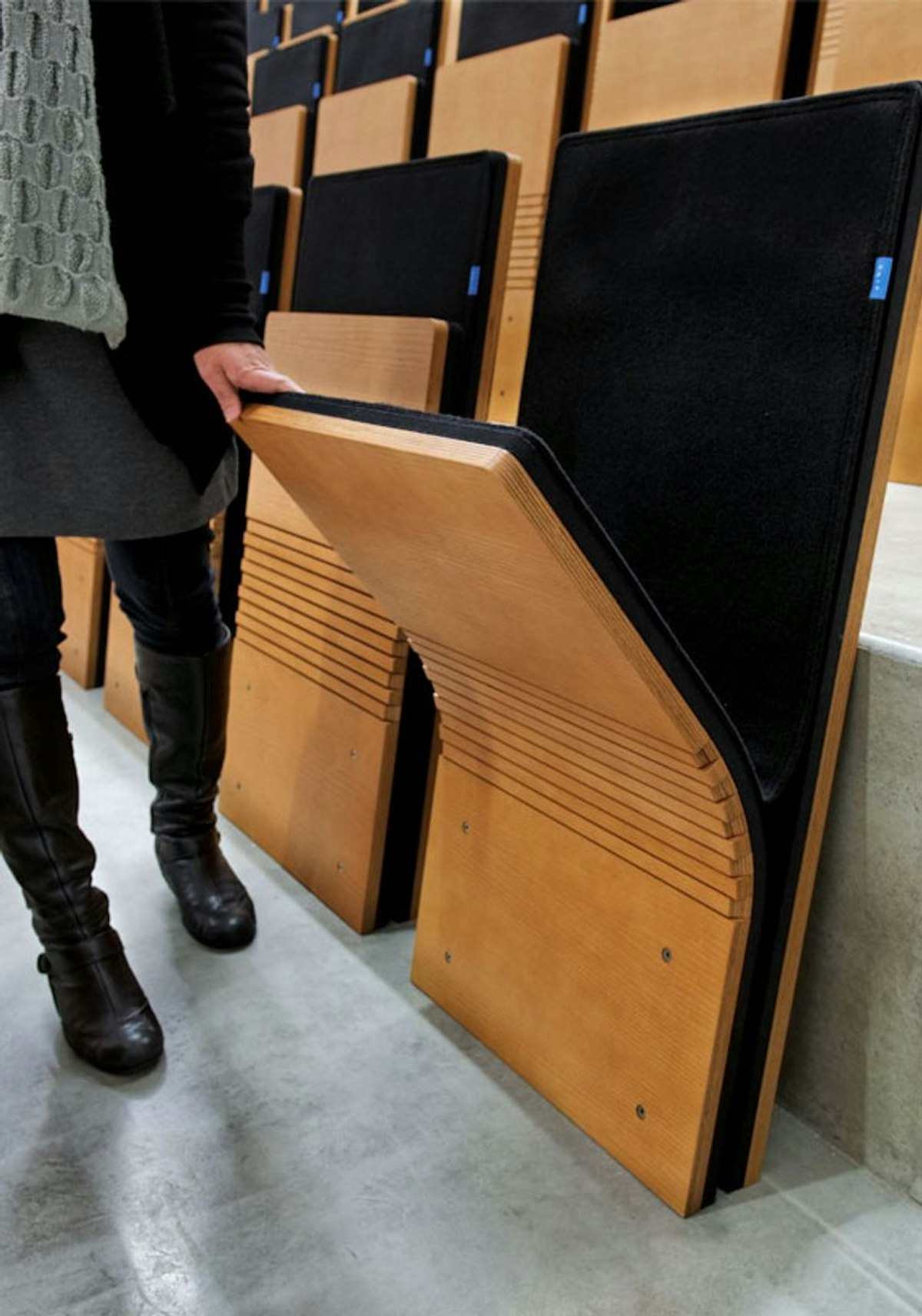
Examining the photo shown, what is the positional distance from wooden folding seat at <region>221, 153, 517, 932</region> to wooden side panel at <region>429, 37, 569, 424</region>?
0.64 m

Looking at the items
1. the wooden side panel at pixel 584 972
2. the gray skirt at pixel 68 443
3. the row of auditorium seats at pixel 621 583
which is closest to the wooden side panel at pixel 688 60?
the row of auditorium seats at pixel 621 583

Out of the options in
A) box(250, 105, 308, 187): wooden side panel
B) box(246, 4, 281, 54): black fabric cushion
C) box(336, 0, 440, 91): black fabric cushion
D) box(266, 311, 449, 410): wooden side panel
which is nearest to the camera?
box(266, 311, 449, 410): wooden side panel

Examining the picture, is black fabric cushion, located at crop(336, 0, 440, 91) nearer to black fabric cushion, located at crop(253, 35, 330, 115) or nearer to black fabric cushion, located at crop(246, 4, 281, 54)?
black fabric cushion, located at crop(253, 35, 330, 115)

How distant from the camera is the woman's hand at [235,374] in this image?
854 mm

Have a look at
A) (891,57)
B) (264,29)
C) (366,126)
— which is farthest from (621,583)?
(264,29)

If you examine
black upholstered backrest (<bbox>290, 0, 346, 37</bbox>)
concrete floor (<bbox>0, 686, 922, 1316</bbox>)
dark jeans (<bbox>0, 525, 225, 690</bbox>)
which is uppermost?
black upholstered backrest (<bbox>290, 0, 346, 37</bbox>)

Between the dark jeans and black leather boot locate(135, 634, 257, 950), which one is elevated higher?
the dark jeans

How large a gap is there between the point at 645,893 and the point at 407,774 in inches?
15.6

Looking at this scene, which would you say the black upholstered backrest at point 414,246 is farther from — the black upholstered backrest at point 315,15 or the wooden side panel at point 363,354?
the black upholstered backrest at point 315,15

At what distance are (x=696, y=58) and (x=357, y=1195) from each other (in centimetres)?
159

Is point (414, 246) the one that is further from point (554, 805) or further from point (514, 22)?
point (514, 22)

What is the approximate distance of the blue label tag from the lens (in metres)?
0.74

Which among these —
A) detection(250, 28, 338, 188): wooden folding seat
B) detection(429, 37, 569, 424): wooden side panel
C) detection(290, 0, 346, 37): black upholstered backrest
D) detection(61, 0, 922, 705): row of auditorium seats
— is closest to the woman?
detection(61, 0, 922, 705): row of auditorium seats

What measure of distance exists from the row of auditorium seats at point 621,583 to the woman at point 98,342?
159mm
